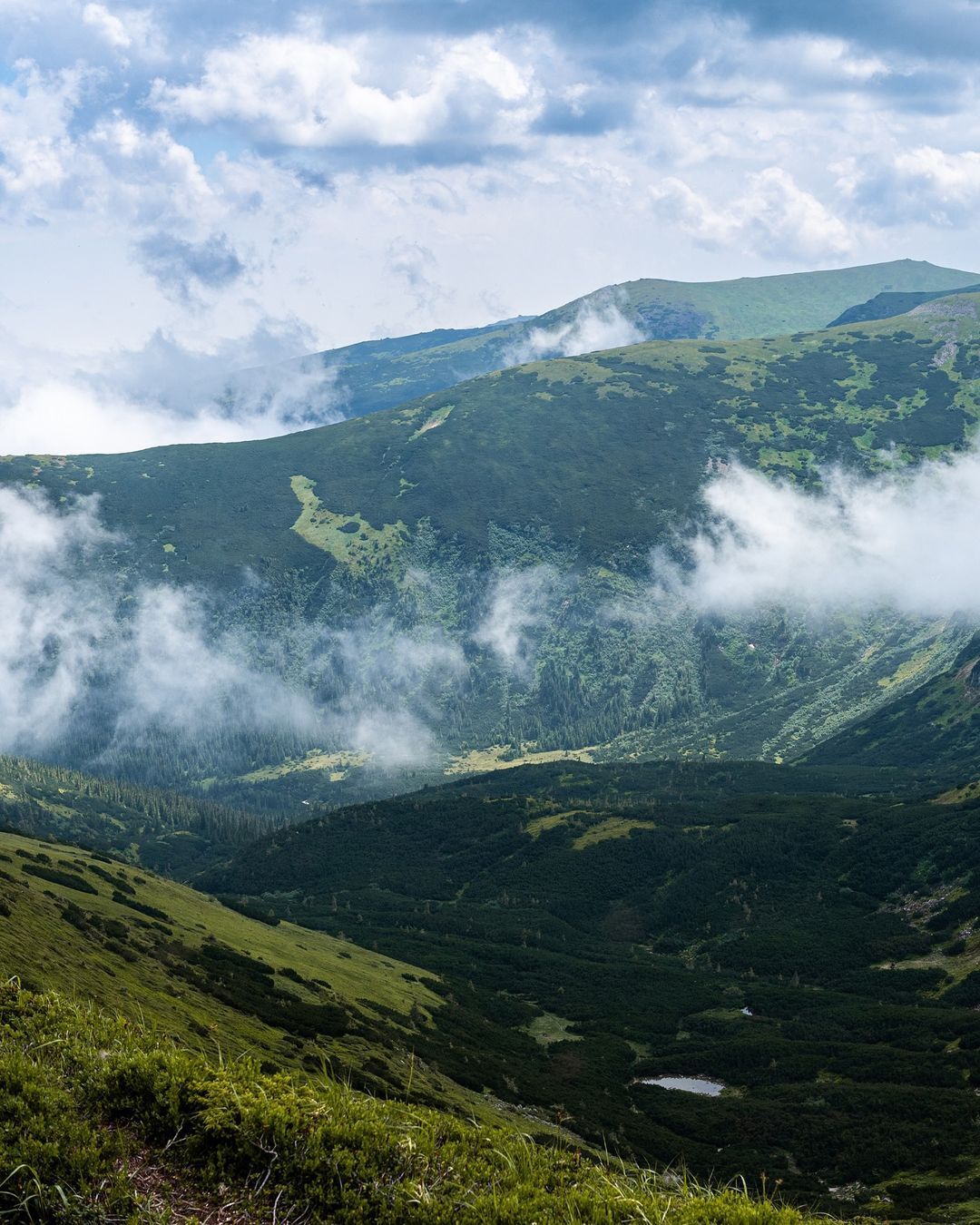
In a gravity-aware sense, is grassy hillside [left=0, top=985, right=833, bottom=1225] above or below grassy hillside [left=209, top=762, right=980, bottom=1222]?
above

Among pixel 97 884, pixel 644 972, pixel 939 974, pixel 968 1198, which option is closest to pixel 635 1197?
pixel 968 1198

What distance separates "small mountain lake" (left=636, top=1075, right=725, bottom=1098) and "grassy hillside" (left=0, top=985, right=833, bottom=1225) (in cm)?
10072

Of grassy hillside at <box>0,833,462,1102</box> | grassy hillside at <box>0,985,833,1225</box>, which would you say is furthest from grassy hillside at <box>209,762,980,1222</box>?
grassy hillside at <box>0,985,833,1225</box>

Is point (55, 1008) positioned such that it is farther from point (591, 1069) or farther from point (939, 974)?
point (939, 974)

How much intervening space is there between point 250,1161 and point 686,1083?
108534mm

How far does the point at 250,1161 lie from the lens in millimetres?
18047

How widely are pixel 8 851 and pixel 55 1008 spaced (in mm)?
76497

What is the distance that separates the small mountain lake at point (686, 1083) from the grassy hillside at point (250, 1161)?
101 meters

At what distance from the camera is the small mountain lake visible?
111 m

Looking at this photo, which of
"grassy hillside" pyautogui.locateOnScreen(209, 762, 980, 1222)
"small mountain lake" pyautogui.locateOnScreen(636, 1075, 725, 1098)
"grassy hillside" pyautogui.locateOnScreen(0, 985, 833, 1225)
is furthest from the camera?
"small mountain lake" pyautogui.locateOnScreen(636, 1075, 725, 1098)

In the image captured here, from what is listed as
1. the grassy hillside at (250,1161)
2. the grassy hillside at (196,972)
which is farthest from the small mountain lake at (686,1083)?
the grassy hillside at (250,1161)

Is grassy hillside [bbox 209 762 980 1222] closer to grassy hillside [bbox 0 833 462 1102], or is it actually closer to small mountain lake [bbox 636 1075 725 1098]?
small mountain lake [bbox 636 1075 725 1098]

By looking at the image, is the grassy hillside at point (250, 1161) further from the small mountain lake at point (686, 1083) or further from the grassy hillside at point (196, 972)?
the small mountain lake at point (686, 1083)

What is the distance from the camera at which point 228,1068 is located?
21375mm
